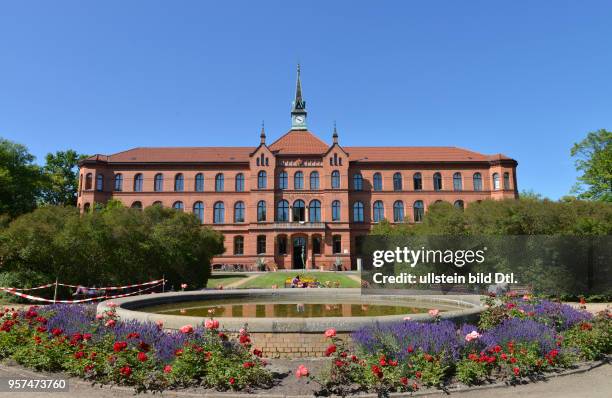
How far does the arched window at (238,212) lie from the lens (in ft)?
181

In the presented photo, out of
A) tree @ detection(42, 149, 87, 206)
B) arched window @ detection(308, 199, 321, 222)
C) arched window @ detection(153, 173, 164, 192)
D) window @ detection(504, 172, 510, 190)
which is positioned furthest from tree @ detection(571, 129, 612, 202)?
tree @ detection(42, 149, 87, 206)

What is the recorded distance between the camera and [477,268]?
893 inches

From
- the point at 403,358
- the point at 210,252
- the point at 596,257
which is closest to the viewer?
the point at 403,358

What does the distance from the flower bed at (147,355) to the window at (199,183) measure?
48620 mm

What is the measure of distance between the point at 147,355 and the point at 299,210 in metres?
47.9

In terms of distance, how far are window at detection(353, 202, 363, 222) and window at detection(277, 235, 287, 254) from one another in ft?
32.7

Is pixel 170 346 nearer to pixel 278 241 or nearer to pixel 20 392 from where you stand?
pixel 20 392

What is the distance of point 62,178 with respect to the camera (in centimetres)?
6744

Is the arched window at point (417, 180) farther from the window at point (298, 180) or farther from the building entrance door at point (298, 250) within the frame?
the building entrance door at point (298, 250)

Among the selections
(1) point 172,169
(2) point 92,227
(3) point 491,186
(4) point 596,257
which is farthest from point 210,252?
(3) point 491,186

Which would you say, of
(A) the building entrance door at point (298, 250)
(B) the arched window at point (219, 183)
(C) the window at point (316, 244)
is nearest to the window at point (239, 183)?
(B) the arched window at point (219, 183)

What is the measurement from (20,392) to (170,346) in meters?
2.22

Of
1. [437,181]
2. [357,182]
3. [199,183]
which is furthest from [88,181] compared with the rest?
[437,181]

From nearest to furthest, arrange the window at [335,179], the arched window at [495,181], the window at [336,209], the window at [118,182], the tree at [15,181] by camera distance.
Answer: the tree at [15,181], the window at [336,209], the window at [335,179], the window at [118,182], the arched window at [495,181]
